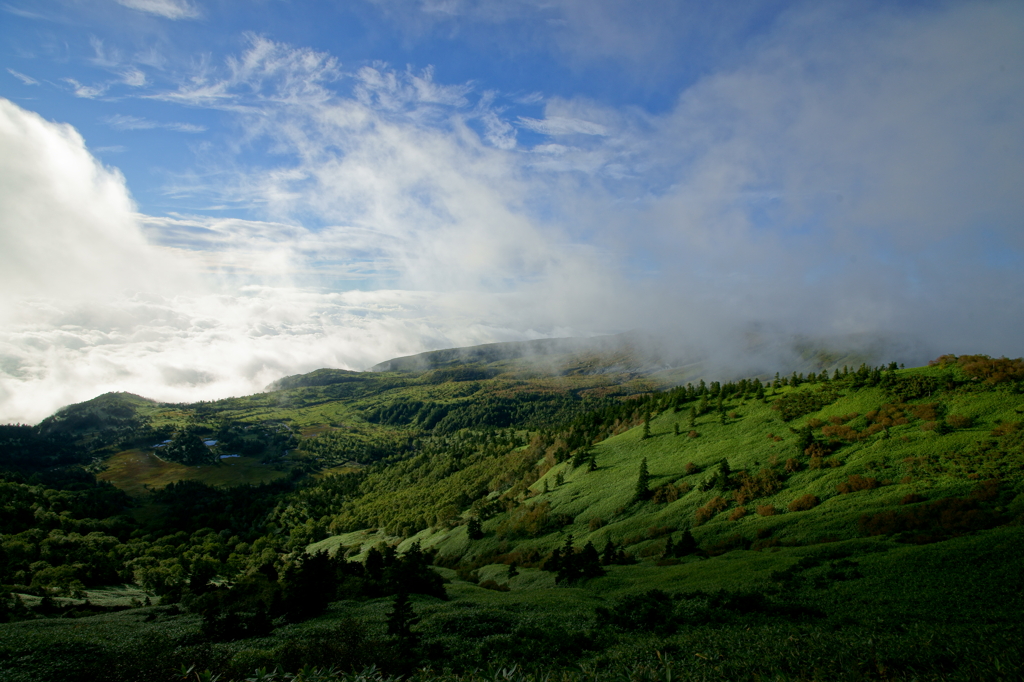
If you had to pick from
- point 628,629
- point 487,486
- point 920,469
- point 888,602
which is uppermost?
point 920,469

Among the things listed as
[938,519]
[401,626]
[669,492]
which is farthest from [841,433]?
[401,626]

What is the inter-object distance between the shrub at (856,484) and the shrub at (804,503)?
2.78m

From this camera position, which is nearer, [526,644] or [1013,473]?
[526,644]

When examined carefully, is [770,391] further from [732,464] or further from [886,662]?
[886,662]

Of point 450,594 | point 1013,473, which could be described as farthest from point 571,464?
point 1013,473

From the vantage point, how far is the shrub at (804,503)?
152 feet

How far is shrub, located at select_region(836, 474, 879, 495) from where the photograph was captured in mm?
44500

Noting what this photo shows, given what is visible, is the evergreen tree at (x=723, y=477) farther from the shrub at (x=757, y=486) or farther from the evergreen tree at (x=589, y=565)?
the evergreen tree at (x=589, y=565)

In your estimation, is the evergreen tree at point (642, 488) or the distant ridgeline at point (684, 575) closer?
the distant ridgeline at point (684, 575)

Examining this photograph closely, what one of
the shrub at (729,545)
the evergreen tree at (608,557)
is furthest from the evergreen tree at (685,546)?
the evergreen tree at (608,557)

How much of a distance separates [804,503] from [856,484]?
18.2 feet

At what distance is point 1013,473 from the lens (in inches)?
1454

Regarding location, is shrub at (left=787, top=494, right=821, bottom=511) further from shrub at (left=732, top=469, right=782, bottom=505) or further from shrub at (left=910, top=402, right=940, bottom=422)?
shrub at (left=910, top=402, right=940, bottom=422)

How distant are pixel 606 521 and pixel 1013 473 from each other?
43.1 meters
